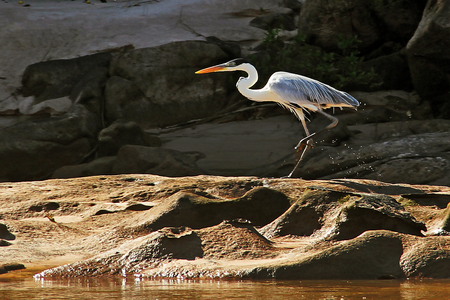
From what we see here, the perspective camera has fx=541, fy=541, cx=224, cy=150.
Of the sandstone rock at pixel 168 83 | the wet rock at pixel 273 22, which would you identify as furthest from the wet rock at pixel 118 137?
the wet rock at pixel 273 22

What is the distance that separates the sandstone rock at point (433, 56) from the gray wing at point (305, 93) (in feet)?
12.1

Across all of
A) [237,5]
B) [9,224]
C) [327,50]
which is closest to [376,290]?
[9,224]

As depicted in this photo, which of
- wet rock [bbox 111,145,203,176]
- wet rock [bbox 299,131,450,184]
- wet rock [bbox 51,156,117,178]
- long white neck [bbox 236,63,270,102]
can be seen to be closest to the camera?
wet rock [bbox 299,131,450,184]

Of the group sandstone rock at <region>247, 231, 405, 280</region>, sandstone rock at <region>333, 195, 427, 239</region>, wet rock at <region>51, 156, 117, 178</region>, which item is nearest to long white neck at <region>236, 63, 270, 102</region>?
wet rock at <region>51, 156, 117, 178</region>

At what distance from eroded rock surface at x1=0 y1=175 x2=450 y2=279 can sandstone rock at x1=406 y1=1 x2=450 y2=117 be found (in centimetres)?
534

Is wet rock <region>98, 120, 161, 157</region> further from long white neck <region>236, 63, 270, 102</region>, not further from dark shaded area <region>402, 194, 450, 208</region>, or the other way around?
dark shaded area <region>402, 194, 450, 208</region>

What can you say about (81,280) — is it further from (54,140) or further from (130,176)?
(54,140)

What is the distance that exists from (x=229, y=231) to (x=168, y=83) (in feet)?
29.9

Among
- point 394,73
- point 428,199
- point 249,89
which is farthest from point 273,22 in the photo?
point 428,199

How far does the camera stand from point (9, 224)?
4.42 meters

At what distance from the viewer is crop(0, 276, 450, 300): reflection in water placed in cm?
267

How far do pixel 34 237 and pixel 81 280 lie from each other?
1.26 meters

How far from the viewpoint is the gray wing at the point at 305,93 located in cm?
750

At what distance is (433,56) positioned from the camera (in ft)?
34.9
